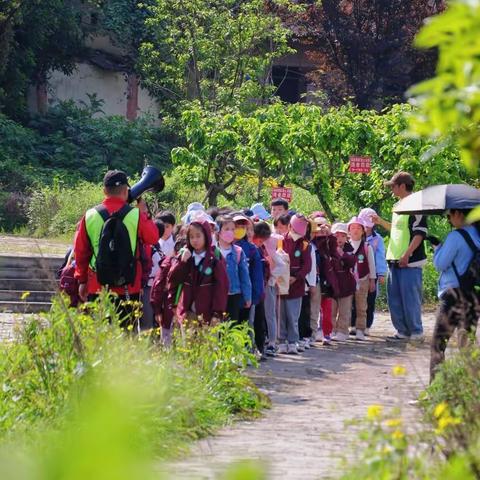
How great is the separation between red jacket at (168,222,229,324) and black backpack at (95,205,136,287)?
3.75 ft

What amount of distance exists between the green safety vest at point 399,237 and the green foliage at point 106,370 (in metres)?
5.65

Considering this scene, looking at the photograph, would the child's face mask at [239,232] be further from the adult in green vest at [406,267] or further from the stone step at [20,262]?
the stone step at [20,262]

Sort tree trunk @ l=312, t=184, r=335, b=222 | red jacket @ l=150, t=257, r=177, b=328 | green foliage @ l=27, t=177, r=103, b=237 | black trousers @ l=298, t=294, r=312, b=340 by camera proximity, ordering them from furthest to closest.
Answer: green foliage @ l=27, t=177, r=103, b=237
tree trunk @ l=312, t=184, r=335, b=222
black trousers @ l=298, t=294, r=312, b=340
red jacket @ l=150, t=257, r=177, b=328

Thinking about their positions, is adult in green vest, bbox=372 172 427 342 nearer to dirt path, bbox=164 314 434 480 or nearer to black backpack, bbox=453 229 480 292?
dirt path, bbox=164 314 434 480

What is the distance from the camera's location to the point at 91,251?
10.2 meters

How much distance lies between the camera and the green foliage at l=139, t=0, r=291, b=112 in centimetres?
2959

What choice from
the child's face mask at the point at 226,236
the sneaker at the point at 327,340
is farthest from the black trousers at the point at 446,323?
the sneaker at the point at 327,340

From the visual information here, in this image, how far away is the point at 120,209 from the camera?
33.2ft

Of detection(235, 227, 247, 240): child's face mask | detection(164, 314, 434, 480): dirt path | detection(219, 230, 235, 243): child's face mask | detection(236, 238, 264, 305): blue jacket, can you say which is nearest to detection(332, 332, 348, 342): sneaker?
detection(164, 314, 434, 480): dirt path

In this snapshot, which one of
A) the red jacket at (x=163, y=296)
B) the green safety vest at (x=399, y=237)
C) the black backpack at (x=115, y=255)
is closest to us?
the black backpack at (x=115, y=255)

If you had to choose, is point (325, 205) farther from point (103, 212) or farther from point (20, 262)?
point (103, 212)

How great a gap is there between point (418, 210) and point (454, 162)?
27.6 feet

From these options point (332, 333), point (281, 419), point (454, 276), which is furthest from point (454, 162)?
point (281, 419)

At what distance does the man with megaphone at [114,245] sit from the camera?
32.7 feet
